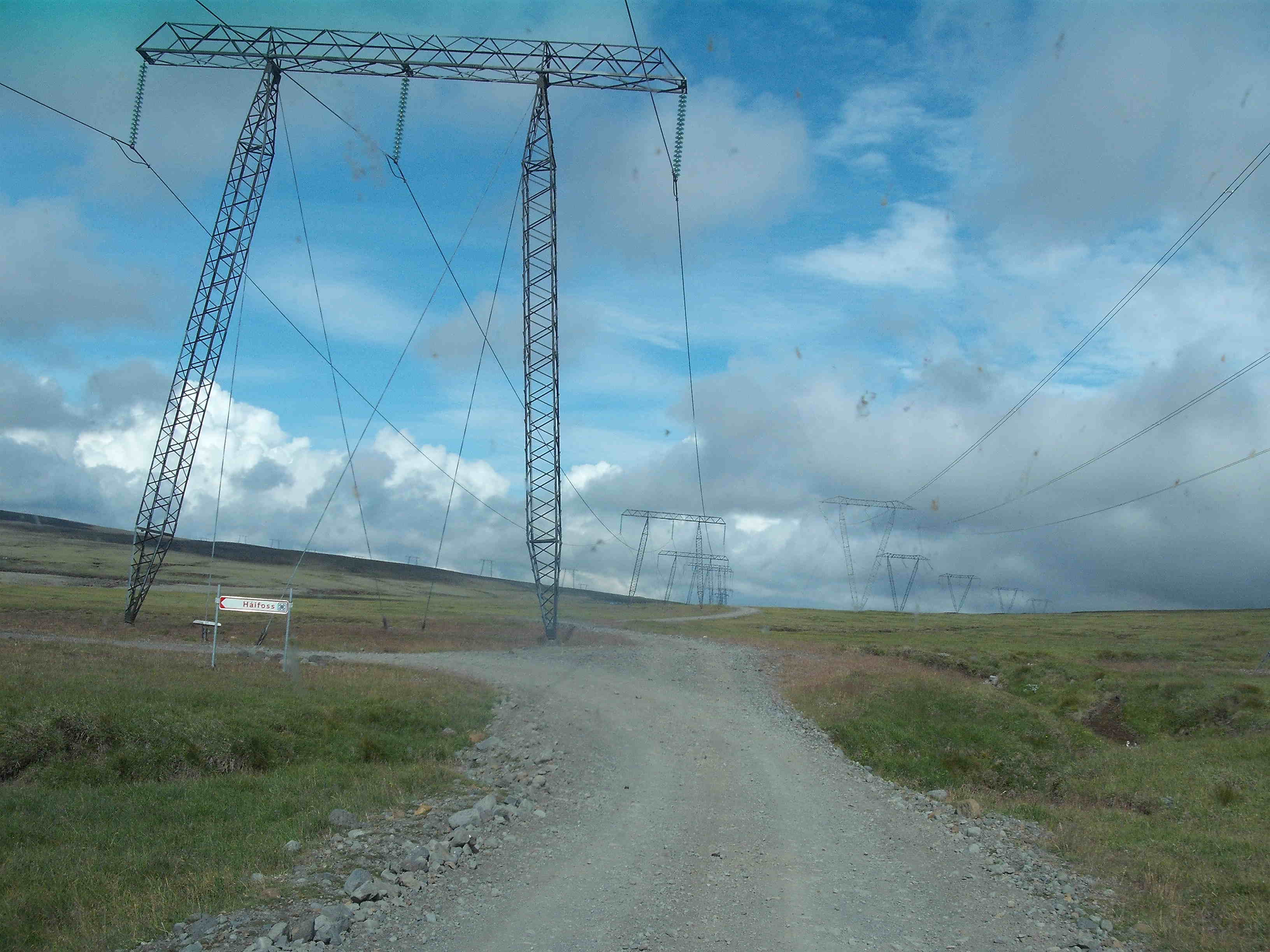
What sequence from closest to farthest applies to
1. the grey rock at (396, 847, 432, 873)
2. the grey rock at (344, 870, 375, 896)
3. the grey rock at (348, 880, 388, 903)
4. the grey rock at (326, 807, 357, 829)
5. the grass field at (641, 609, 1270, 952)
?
the grey rock at (348, 880, 388, 903) → the grey rock at (344, 870, 375, 896) → the grey rock at (396, 847, 432, 873) → the grass field at (641, 609, 1270, 952) → the grey rock at (326, 807, 357, 829)

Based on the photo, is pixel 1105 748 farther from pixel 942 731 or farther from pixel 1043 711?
pixel 942 731

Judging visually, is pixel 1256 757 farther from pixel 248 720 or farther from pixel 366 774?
pixel 248 720

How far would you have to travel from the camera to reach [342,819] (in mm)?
14547

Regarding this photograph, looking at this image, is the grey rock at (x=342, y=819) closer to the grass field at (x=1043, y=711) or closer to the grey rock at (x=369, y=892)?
the grass field at (x=1043, y=711)

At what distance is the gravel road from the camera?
404 inches

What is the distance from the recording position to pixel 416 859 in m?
12.5

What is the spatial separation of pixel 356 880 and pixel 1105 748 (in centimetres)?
2722

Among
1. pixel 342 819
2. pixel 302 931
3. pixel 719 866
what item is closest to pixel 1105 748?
pixel 719 866

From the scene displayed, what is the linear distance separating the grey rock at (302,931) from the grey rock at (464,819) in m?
4.52

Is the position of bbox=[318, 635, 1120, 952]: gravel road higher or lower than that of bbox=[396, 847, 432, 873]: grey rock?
lower

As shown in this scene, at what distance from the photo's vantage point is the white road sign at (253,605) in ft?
90.4

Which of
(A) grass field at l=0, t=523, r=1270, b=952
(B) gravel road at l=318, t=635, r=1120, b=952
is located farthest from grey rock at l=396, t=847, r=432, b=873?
(A) grass field at l=0, t=523, r=1270, b=952

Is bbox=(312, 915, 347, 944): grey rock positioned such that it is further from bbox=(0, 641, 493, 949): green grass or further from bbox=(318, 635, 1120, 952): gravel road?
bbox=(0, 641, 493, 949): green grass

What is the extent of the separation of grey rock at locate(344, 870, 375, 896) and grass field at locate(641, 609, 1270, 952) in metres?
10.00
